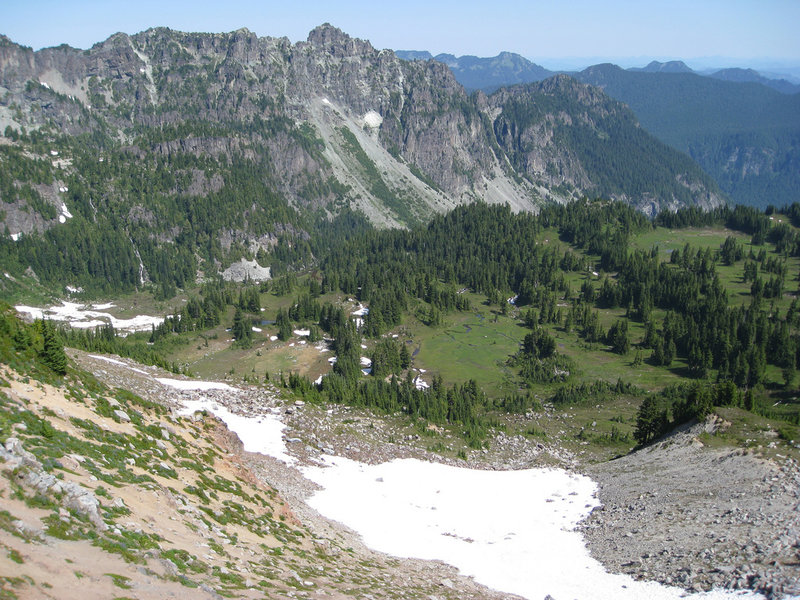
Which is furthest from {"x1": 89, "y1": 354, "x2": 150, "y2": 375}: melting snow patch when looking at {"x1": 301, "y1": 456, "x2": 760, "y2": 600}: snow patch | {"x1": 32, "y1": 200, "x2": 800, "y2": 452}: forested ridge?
{"x1": 301, "y1": 456, "x2": 760, "y2": 600}: snow patch

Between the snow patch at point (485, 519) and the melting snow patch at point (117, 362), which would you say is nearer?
the snow patch at point (485, 519)

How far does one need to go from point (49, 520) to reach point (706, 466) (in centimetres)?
5569

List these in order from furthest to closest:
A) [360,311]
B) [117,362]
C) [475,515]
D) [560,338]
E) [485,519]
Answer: [360,311] → [560,338] → [117,362] → [475,515] → [485,519]

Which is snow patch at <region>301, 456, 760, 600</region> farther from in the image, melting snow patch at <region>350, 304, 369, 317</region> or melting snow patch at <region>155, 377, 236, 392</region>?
melting snow patch at <region>350, 304, 369, 317</region>

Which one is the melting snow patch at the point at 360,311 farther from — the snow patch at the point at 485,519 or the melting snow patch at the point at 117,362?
the snow patch at the point at 485,519

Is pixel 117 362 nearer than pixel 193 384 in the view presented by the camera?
No

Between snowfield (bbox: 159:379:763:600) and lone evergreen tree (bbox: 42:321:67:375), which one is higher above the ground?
lone evergreen tree (bbox: 42:321:67:375)

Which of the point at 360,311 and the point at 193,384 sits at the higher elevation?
the point at 193,384

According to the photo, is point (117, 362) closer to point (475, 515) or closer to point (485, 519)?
point (475, 515)

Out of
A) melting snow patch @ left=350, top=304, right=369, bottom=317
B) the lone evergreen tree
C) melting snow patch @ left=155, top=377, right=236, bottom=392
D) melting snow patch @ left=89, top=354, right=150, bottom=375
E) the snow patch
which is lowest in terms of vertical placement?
melting snow patch @ left=350, top=304, right=369, bottom=317

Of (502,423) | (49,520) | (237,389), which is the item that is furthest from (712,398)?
(49,520)

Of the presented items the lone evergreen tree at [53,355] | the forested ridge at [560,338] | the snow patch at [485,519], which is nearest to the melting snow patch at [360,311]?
the forested ridge at [560,338]

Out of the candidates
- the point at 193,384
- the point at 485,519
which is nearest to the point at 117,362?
the point at 193,384

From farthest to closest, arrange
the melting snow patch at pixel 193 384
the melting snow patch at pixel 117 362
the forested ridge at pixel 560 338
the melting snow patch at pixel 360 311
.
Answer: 1. the melting snow patch at pixel 360 311
2. the forested ridge at pixel 560 338
3. the melting snow patch at pixel 117 362
4. the melting snow patch at pixel 193 384
